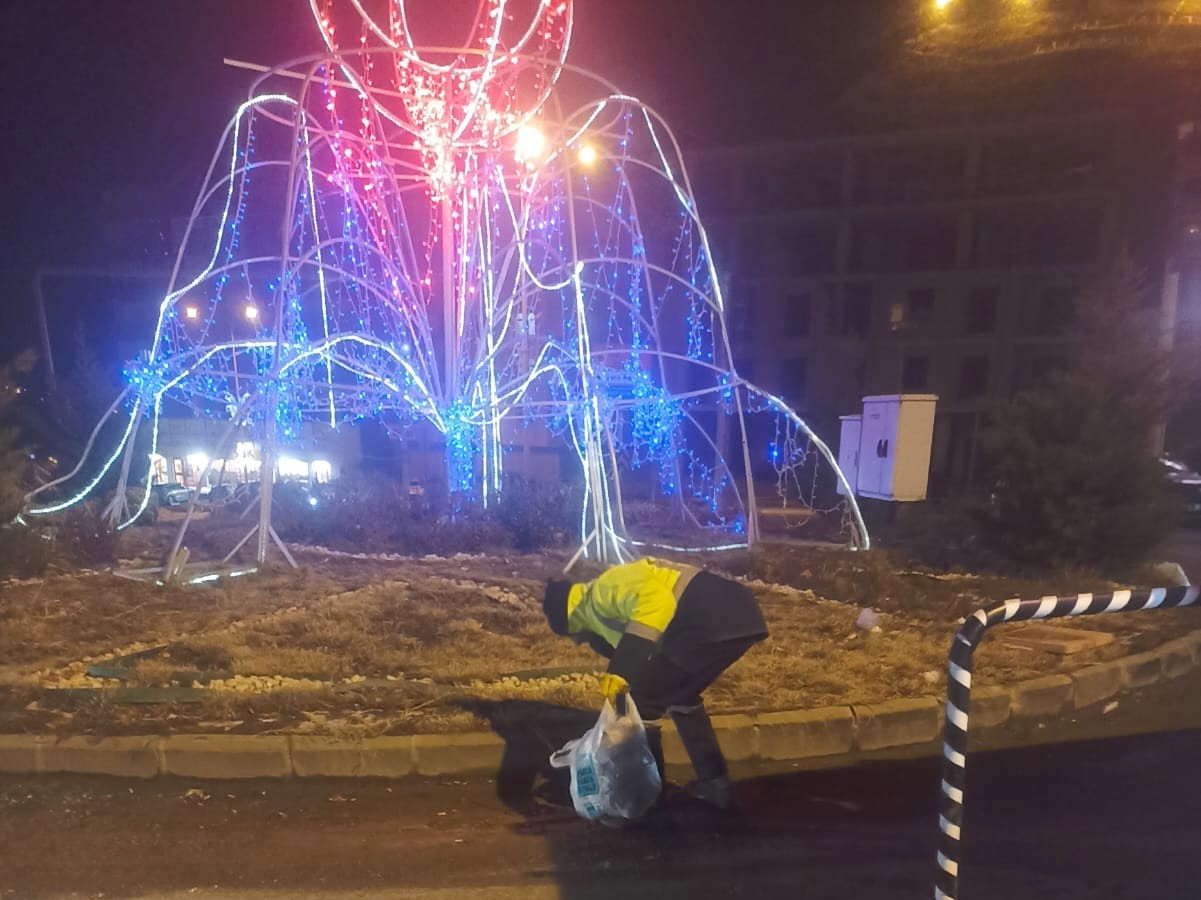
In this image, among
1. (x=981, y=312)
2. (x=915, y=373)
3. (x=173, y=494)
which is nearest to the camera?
(x=173, y=494)

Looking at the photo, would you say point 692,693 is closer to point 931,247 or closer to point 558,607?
point 558,607

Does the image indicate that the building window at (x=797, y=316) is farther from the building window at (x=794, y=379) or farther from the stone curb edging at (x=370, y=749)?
the stone curb edging at (x=370, y=749)

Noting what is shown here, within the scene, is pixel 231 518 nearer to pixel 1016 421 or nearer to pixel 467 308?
pixel 467 308

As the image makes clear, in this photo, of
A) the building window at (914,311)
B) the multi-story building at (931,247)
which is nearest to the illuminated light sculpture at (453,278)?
the multi-story building at (931,247)

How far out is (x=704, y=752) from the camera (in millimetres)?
3693

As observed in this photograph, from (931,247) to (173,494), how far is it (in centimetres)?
3008

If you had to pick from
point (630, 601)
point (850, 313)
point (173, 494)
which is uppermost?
point (850, 313)

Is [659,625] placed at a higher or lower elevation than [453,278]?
lower

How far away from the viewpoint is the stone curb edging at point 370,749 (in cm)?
402

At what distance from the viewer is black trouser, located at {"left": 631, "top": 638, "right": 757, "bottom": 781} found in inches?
137

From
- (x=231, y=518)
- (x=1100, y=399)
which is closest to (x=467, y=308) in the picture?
(x=231, y=518)

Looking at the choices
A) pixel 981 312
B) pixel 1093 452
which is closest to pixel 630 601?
pixel 1093 452

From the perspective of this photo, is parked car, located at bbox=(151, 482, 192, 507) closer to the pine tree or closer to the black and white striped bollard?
the pine tree

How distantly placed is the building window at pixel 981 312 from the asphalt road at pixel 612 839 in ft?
99.6
